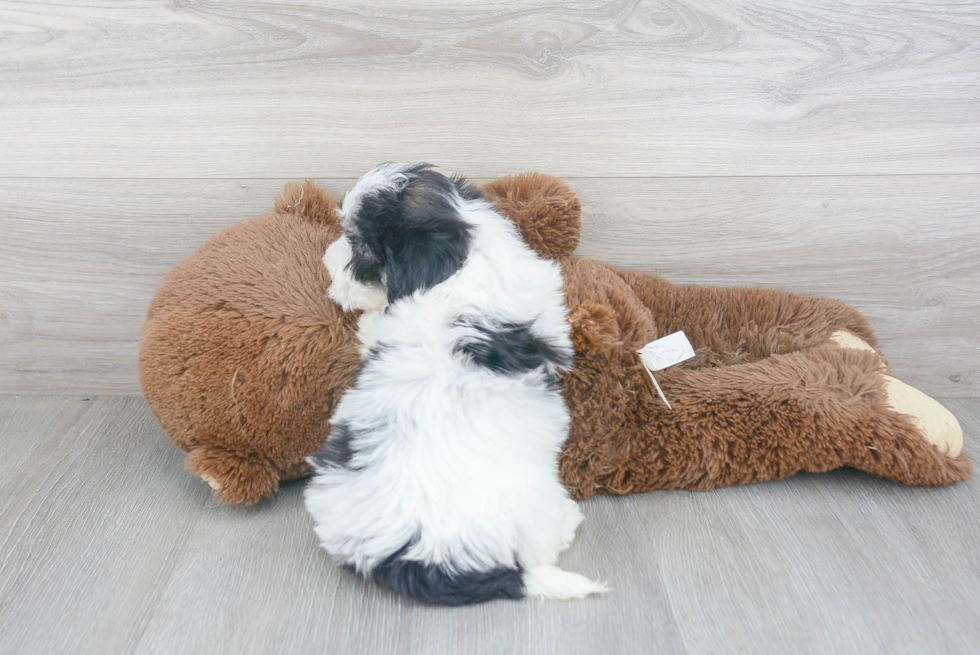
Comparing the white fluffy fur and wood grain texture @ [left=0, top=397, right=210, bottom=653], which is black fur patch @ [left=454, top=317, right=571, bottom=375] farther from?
wood grain texture @ [left=0, top=397, right=210, bottom=653]


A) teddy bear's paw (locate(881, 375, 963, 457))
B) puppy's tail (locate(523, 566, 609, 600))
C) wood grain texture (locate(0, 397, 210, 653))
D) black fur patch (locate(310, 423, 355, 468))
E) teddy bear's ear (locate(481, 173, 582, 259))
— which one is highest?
teddy bear's ear (locate(481, 173, 582, 259))

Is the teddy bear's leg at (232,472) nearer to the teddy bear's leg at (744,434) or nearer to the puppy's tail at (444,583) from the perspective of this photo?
the puppy's tail at (444,583)

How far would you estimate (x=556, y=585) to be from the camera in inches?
30.2

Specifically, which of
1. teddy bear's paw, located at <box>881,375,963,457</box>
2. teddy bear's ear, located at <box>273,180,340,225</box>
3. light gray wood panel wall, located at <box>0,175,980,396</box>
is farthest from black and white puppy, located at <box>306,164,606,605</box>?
teddy bear's paw, located at <box>881,375,963,457</box>

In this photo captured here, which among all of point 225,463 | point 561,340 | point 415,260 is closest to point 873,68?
point 561,340

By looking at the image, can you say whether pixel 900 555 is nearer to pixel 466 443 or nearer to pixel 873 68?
pixel 466 443

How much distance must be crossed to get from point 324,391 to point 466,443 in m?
0.26

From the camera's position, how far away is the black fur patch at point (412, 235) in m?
0.78

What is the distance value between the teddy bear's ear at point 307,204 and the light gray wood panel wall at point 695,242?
72 millimetres

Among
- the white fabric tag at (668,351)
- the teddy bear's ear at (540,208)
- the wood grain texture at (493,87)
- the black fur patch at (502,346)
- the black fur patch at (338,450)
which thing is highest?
the wood grain texture at (493,87)

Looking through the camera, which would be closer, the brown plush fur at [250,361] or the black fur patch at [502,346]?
the black fur patch at [502,346]

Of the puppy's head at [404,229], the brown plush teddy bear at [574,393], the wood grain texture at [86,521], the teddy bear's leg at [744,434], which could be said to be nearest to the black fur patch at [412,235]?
the puppy's head at [404,229]

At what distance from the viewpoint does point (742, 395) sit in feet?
3.04

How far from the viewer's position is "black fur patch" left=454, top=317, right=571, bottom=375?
30.9 inches
